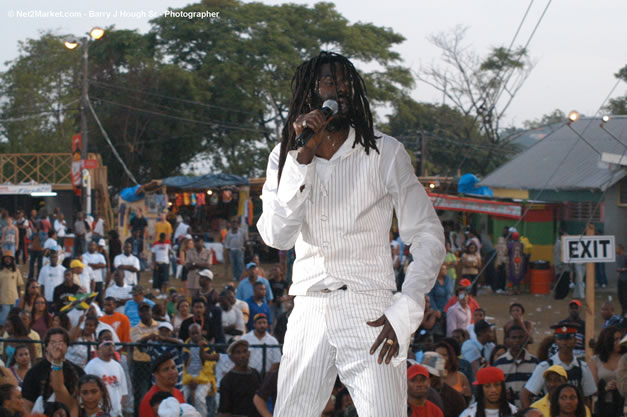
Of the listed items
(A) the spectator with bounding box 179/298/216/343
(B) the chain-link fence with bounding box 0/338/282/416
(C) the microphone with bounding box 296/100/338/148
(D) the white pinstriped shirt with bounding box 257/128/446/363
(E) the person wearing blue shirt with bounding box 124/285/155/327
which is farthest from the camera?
(E) the person wearing blue shirt with bounding box 124/285/155/327

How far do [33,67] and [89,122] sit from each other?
Result: 302 inches

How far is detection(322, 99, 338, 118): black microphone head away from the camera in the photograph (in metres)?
2.79

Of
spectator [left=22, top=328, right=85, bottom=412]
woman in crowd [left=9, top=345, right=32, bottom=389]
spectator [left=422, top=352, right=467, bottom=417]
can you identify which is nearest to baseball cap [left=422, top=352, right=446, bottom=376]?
spectator [left=422, top=352, right=467, bottom=417]

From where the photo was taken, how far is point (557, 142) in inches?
923

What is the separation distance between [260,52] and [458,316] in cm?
2348

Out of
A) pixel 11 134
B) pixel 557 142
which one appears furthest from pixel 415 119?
pixel 11 134

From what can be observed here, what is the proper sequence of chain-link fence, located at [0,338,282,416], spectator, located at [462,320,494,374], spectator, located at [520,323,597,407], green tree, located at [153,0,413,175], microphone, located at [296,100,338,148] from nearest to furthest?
microphone, located at [296,100,338,148] < spectator, located at [520,323,597,407] < chain-link fence, located at [0,338,282,416] < spectator, located at [462,320,494,374] < green tree, located at [153,0,413,175]

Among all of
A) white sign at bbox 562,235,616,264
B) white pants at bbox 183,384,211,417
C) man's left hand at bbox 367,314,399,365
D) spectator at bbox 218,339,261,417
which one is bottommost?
white pants at bbox 183,384,211,417

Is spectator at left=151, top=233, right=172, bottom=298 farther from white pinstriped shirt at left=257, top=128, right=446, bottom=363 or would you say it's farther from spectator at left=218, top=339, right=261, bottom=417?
white pinstriped shirt at left=257, top=128, right=446, bottom=363

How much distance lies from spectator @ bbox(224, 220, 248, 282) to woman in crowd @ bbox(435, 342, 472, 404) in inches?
480

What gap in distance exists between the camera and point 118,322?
9.59m

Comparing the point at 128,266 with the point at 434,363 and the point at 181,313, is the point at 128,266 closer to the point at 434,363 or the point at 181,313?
the point at 181,313

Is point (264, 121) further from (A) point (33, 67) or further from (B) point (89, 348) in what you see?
(B) point (89, 348)

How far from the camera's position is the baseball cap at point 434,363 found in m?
7.09
